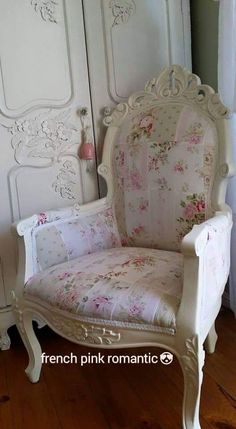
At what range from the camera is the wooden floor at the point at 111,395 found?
1.28m

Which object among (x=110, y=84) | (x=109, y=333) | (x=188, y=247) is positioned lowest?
(x=109, y=333)

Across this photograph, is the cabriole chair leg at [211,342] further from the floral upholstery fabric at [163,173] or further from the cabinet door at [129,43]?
the cabinet door at [129,43]

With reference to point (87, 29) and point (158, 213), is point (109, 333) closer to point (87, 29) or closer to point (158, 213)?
point (158, 213)

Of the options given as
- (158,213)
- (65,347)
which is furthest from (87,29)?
(65,347)

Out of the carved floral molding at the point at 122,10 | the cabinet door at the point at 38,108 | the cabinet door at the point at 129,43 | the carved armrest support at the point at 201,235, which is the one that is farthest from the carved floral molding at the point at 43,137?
the carved armrest support at the point at 201,235

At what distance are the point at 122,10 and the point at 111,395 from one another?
1481mm

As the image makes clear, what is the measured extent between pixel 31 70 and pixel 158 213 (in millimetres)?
748

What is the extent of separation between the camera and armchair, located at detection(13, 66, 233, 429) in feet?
3.62

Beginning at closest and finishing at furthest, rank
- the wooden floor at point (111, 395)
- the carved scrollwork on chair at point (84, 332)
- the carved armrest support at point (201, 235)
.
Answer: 1. the carved armrest support at point (201, 235)
2. the carved scrollwork on chair at point (84, 332)
3. the wooden floor at point (111, 395)

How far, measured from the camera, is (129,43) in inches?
68.1

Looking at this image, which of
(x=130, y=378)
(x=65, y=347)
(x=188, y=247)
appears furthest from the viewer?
(x=65, y=347)

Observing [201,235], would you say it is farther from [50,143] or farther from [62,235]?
[50,143]

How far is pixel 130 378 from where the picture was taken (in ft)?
4.92

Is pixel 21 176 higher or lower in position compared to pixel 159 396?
higher
